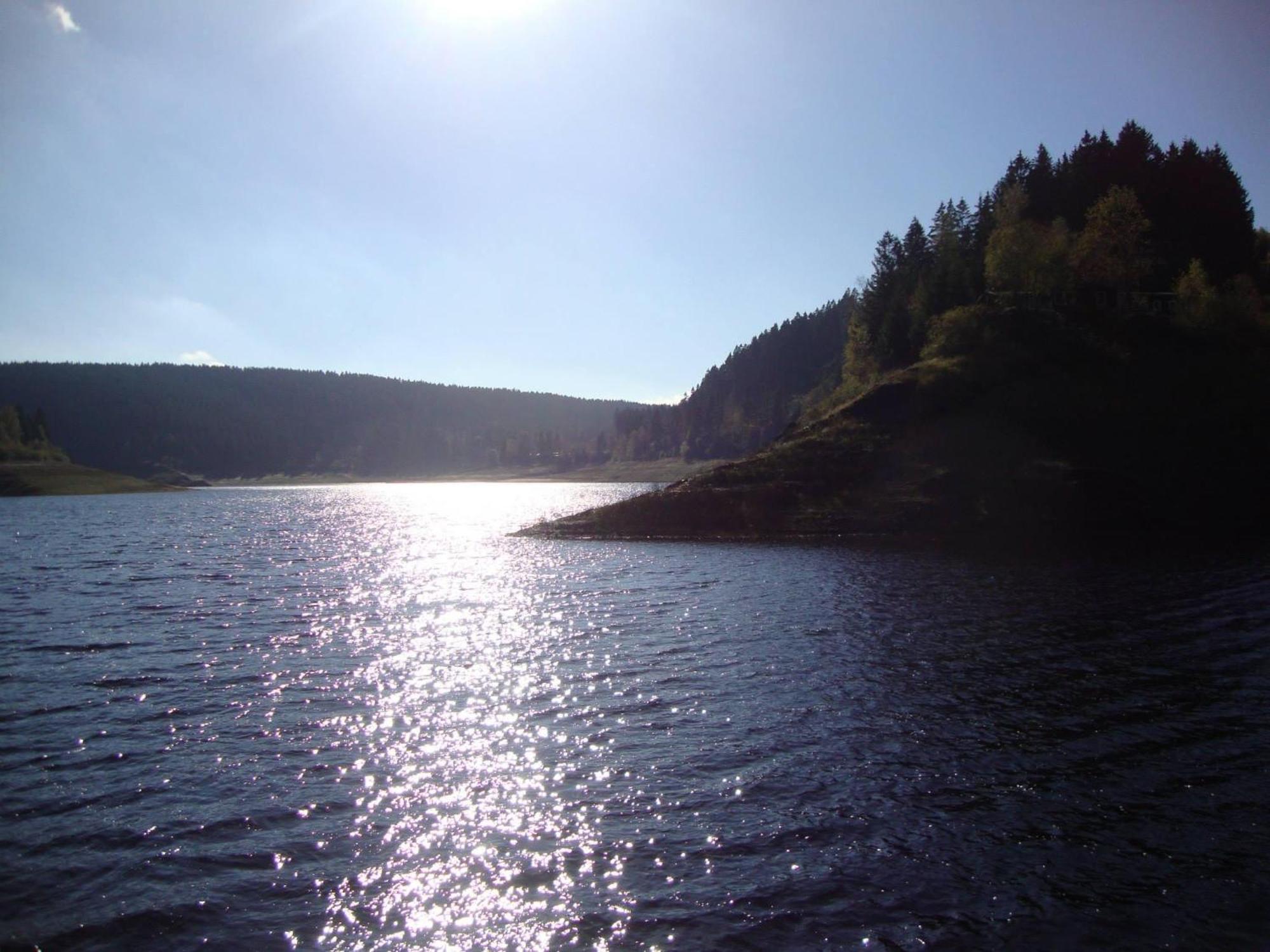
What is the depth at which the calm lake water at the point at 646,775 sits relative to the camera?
11523 millimetres

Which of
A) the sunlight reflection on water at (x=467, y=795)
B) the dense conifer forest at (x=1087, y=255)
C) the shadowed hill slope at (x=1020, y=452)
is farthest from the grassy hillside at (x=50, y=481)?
the sunlight reflection on water at (x=467, y=795)

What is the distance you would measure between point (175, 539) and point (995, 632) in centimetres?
7256

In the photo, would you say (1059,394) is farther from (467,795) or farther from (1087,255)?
(467,795)

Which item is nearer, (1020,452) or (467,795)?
(467,795)

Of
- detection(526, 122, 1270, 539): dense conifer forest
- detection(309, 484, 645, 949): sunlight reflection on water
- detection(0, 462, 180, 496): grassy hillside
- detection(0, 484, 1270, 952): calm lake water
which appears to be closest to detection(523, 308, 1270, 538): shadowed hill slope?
detection(526, 122, 1270, 539): dense conifer forest

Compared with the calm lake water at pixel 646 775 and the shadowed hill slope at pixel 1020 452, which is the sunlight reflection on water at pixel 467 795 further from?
the shadowed hill slope at pixel 1020 452

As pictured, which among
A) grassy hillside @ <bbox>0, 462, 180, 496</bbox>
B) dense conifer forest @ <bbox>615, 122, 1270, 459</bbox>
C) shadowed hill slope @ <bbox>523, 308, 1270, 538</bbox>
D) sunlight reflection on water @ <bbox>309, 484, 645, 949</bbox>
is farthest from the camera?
grassy hillside @ <bbox>0, 462, 180, 496</bbox>

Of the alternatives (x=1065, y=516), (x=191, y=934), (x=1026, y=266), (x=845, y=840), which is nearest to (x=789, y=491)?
(x=1065, y=516)

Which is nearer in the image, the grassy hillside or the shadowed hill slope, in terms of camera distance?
the shadowed hill slope

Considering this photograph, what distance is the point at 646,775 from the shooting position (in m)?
16.5

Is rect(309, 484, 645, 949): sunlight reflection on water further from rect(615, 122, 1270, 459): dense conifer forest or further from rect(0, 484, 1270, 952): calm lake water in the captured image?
rect(615, 122, 1270, 459): dense conifer forest

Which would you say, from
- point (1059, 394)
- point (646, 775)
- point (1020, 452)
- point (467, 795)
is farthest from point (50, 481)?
point (646, 775)

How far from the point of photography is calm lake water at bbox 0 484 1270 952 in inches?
454

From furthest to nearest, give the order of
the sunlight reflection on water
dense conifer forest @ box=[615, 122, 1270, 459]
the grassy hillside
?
1. the grassy hillside
2. dense conifer forest @ box=[615, 122, 1270, 459]
3. the sunlight reflection on water
